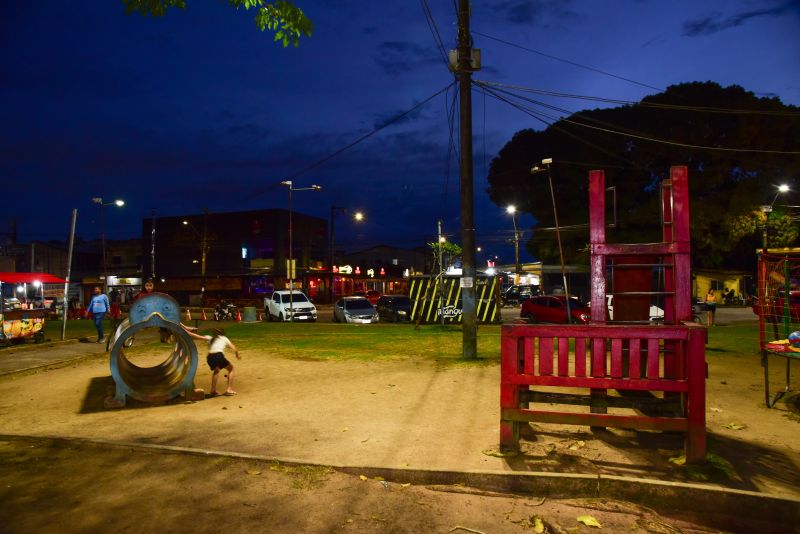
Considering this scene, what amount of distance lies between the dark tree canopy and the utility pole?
81.4ft

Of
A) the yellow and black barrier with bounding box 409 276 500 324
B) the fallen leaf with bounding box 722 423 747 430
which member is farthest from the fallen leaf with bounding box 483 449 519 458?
the yellow and black barrier with bounding box 409 276 500 324

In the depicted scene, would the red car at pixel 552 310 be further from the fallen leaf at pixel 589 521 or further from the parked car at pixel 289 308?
the fallen leaf at pixel 589 521

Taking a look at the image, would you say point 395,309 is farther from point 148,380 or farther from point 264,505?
point 264,505

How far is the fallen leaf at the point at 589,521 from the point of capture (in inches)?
167

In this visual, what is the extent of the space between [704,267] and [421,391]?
44.6 meters

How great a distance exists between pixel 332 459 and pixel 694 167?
146 ft

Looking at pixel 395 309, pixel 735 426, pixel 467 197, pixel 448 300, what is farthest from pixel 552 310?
pixel 735 426

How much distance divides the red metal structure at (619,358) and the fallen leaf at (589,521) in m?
1.22

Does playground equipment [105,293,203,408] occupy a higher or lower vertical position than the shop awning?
lower

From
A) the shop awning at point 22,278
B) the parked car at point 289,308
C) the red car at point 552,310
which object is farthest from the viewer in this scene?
the parked car at point 289,308

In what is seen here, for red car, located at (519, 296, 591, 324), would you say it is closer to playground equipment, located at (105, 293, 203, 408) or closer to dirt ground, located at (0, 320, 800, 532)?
dirt ground, located at (0, 320, 800, 532)

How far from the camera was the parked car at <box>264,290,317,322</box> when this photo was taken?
101 feet

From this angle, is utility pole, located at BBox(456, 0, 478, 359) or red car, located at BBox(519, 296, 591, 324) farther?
red car, located at BBox(519, 296, 591, 324)

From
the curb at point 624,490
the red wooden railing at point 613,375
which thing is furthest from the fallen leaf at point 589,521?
the red wooden railing at point 613,375
